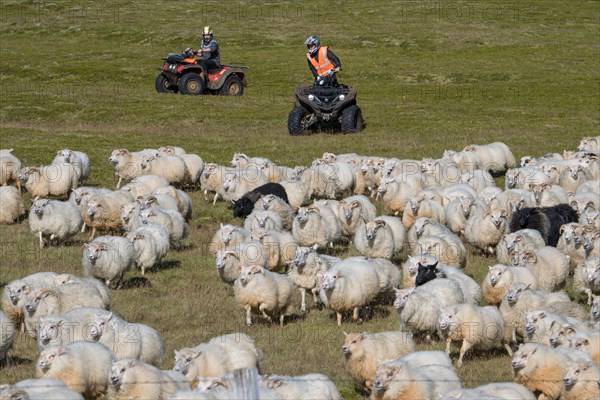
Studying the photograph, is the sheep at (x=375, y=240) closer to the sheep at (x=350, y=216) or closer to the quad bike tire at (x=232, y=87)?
the sheep at (x=350, y=216)

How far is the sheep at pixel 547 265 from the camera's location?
16.8 m

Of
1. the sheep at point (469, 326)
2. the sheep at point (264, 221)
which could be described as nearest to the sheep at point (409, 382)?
the sheep at point (469, 326)

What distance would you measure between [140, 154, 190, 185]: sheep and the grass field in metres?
1.03

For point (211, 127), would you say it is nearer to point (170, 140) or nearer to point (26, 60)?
point (170, 140)

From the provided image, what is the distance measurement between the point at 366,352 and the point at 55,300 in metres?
4.64

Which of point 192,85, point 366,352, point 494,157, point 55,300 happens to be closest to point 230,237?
point 55,300

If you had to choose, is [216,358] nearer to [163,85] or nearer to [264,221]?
[264,221]

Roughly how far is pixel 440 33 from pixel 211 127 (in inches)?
1455

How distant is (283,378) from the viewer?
1051 centimetres

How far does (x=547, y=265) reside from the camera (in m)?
17.0

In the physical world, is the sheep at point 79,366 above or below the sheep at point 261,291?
above

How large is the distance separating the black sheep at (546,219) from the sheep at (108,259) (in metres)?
7.65

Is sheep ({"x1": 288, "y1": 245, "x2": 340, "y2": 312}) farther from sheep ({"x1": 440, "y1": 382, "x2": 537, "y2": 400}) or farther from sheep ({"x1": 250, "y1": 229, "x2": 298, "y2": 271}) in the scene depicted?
sheep ({"x1": 440, "y1": 382, "x2": 537, "y2": 400})

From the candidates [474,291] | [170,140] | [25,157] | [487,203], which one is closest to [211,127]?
[170,140]
